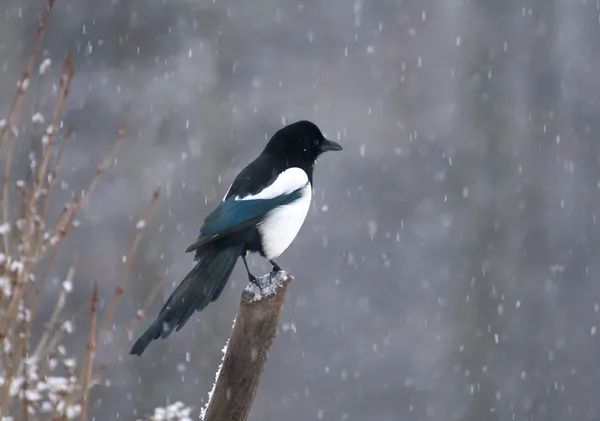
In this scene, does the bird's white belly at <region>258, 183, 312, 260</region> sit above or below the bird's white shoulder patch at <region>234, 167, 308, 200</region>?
below

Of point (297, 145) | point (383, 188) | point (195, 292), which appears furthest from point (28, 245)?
point (383, 188)

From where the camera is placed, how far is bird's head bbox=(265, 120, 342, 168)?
102 inches

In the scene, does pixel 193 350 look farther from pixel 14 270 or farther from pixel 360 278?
pixel 14 270

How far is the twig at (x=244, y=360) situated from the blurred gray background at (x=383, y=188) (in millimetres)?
3915

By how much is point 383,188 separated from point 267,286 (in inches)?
172

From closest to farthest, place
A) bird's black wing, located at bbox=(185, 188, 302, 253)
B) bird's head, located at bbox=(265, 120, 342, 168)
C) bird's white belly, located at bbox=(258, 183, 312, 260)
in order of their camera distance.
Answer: bird's black wing, located at bbox=(185, 188, 302, 253) → bird's white belly, located at bbox=(258, 183, 312, 260) → bird's head, located at bbox=(265, 120, 342, 168)

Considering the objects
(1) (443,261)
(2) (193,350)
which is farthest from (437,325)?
(2) (193,350)

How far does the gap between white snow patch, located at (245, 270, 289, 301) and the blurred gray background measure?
377 cm

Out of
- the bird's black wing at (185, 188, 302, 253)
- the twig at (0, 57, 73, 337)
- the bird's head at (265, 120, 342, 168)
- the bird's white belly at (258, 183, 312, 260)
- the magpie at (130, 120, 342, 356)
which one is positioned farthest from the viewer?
the bird's head at (265, 120, 342, 168)

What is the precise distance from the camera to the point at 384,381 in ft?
21.5

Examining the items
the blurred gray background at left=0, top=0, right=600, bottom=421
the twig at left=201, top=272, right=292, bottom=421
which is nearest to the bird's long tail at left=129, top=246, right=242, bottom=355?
the twig at left=201, top=272, right=292, bottom=421

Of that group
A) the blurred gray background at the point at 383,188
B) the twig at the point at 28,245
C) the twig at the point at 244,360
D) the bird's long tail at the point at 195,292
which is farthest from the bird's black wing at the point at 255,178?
the blurred gray background at the point at 383,188

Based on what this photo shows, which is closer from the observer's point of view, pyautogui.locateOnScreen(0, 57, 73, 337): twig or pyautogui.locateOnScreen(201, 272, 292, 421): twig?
pyautogui.locateOnScreen(0, 57, 73, 337): twig

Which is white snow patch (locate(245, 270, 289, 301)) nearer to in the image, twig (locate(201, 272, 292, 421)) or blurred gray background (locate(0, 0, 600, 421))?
twig (locate(201, 272, 292, 421))
